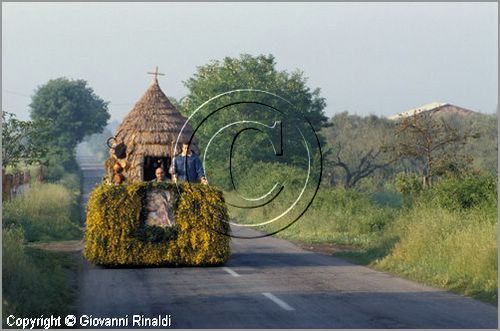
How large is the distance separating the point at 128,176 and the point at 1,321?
11.6 m

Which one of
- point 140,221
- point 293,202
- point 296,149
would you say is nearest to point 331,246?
point 140,221

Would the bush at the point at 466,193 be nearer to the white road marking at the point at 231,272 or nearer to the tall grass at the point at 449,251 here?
the tall grass at the point at 449,251

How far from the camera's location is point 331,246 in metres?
26.7

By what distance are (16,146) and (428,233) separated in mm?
24402

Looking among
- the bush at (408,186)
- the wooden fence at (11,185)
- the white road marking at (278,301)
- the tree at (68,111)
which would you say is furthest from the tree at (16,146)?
the tree at (68,111)

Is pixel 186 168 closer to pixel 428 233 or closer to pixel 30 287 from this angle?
pixel 428 233

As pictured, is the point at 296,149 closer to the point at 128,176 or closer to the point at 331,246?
the point at 331,246

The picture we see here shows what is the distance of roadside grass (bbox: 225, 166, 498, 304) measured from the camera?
17219 mm

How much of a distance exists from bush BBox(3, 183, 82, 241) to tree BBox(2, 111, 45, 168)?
143 cm
